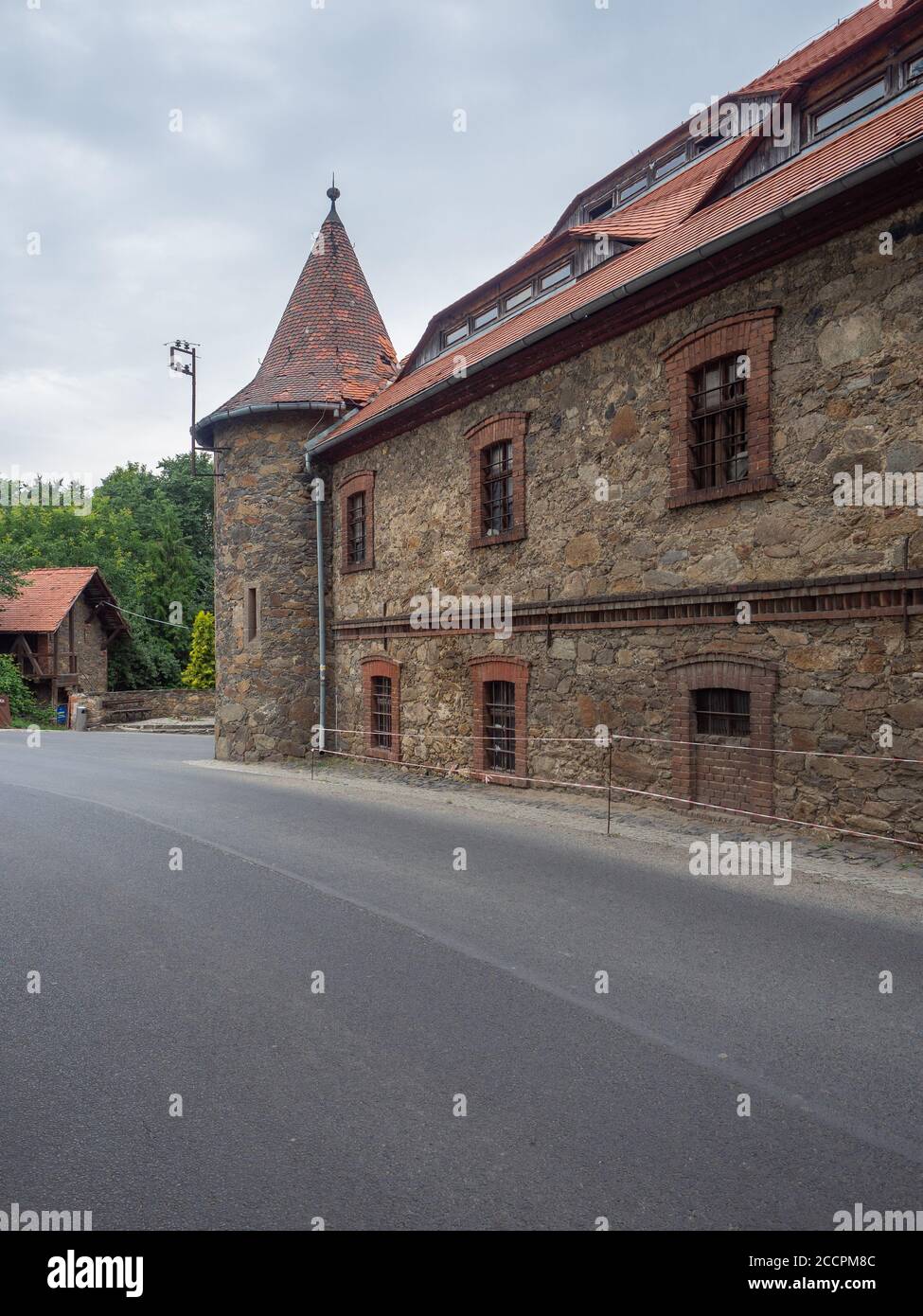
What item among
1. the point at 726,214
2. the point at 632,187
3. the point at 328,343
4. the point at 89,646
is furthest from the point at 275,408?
the point at 89,646

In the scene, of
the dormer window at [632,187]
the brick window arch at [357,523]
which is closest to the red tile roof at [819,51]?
the dormer window at [632,187]

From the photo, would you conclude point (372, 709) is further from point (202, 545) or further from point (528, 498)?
point (202, 545)

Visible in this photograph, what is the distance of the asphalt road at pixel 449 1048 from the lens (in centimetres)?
319

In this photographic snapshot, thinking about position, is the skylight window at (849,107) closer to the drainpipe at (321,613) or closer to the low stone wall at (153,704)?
the drainpipe at (321,613)

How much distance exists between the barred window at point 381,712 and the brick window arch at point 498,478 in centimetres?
Answer: 391

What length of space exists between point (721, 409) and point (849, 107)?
4095 mm

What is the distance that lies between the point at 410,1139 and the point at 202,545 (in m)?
53.3

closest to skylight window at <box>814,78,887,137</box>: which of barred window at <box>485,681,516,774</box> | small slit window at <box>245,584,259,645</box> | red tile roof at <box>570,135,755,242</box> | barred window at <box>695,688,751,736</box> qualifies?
red tile roof at <box>570,135,755,242</box>

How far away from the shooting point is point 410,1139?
3500mm

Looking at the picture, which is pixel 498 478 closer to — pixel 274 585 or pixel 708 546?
pixel 708 546

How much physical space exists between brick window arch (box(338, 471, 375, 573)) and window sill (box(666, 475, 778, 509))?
7.66m

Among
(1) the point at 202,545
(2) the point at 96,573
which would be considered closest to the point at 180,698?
(2) the point at 96,573

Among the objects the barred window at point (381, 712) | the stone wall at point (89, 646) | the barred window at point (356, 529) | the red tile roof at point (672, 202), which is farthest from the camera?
the stone wall at point (89, 646)
